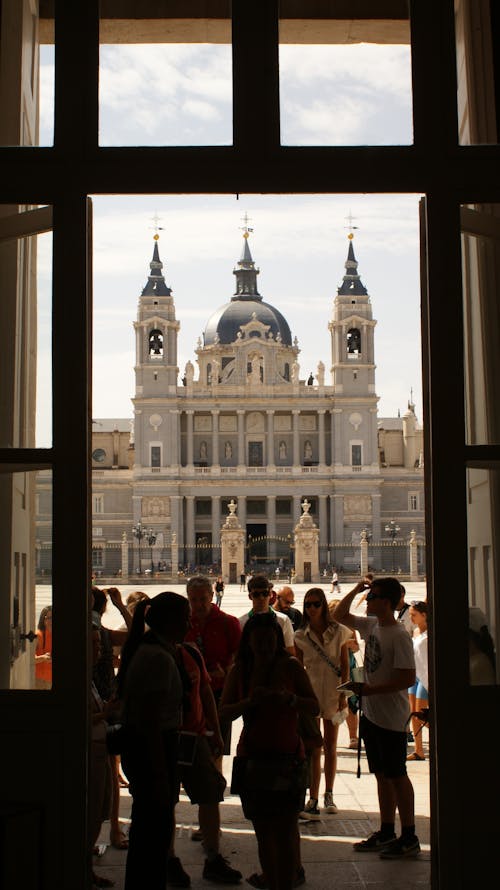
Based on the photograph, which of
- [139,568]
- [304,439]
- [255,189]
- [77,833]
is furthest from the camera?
[304,439]

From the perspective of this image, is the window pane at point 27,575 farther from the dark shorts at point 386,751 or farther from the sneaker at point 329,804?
the sneaker at point 329,804

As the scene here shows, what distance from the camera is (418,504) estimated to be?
66.9 meters

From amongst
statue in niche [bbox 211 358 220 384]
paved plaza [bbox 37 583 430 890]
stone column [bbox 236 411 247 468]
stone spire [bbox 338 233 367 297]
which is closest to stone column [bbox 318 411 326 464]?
stone column [bbox 236 411 247 468]

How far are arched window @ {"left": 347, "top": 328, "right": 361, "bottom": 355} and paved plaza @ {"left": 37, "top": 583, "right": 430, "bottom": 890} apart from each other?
61.4 meters

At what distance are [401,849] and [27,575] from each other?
6.72ft

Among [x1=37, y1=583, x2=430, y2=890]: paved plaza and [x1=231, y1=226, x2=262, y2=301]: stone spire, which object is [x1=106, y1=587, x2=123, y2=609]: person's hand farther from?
[x1=231, y1=226, x2=262, y2=301]: stone spire

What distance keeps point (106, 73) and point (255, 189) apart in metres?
0.50

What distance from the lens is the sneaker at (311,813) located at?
490 cm

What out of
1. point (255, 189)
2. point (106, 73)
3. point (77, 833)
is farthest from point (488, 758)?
point (106, 73)

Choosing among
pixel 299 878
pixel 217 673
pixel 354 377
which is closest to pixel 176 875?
pixel 299 878

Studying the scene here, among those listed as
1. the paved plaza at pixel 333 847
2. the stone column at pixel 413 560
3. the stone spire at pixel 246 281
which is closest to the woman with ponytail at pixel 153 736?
the paved plaza at pixel 333 847

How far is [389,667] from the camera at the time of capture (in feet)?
14.1

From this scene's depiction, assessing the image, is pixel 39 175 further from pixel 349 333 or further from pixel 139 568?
pixel 349 333

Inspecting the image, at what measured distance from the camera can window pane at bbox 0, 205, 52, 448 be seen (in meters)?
2.78
